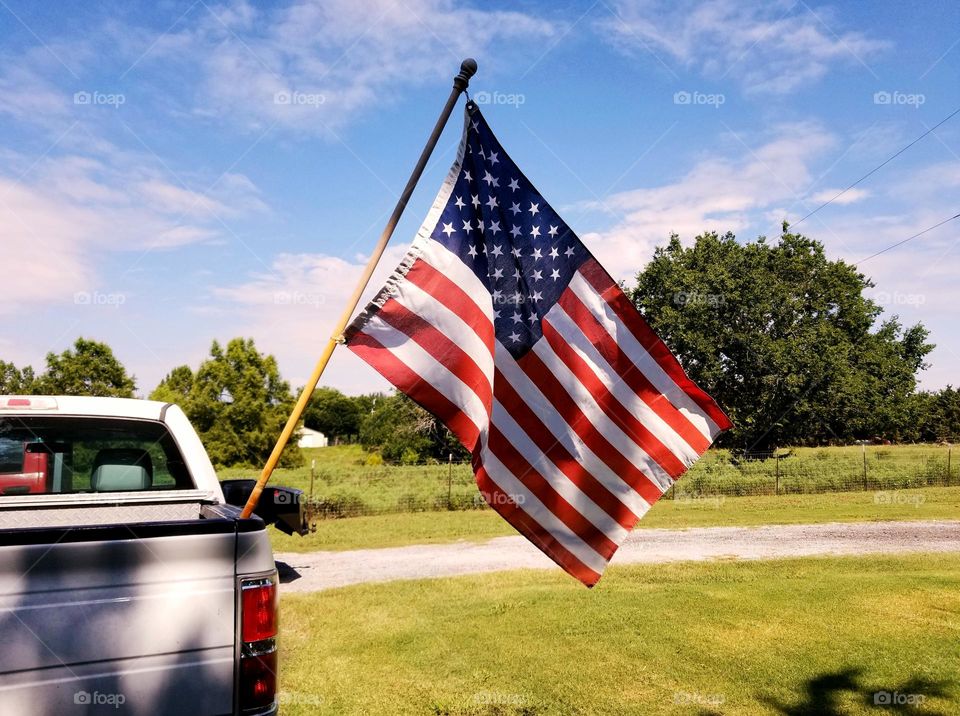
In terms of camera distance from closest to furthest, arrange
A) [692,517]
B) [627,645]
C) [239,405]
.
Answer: [627,645] < [692,517] < [239,405]

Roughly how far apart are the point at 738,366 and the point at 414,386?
46206 mm

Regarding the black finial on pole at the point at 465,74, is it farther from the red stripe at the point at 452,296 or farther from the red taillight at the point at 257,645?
the red taillight at the point at 257,645

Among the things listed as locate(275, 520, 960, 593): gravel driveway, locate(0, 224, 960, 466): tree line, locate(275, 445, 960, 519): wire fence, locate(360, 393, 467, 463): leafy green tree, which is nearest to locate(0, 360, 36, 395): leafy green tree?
locate(0, 224, 960, 466): tree line

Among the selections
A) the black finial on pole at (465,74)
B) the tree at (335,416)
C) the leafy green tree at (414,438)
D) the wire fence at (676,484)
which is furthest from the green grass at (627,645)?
the tree at (335,416)

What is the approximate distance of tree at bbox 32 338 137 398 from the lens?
5188cm

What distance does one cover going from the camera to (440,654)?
672 centimetres

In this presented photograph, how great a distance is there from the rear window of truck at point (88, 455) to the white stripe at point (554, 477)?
5.86 feet

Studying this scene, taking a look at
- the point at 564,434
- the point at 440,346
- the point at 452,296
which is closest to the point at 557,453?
the point at 564,434

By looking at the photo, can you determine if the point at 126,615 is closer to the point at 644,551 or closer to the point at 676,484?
the point at 644,551

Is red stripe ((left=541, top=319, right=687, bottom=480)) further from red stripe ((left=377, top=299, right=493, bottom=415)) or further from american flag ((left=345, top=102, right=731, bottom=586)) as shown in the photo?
red stripe ((left=377, top=299, right=493, bottom=415))

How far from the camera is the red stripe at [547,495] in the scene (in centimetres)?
428

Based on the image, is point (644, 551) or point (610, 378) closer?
point (610, 378)

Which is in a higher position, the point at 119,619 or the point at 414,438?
the point at 119,619

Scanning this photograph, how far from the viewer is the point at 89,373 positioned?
172ft
